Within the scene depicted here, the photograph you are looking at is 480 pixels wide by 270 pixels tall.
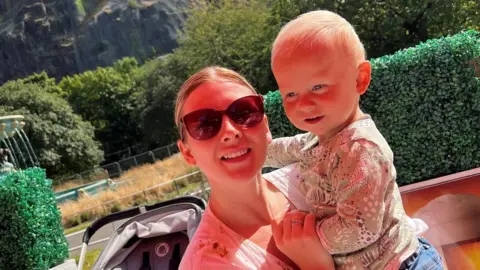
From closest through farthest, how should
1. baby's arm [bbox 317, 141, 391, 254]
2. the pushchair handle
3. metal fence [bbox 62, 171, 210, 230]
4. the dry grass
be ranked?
baby's arm [bbox 317, 141, 391, 254] < the pushchair handle < metal fence [bbox 62, 171, 210, 230] < the dry grass

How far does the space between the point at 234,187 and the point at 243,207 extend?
4.4 inches

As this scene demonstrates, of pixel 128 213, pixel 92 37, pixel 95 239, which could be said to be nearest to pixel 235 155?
pixel 128 213

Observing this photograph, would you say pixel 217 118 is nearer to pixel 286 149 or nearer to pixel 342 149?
pixel 286 149

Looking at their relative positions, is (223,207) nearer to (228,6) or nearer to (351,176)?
(351,176)

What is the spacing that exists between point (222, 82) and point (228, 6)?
2863 centimetres

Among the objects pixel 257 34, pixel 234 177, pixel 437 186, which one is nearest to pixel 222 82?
pixel 234 177

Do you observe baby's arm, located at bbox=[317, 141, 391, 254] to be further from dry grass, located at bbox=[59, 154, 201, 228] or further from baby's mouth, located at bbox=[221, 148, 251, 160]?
dry grass, located at bbox=[59, 154, 201, 228]

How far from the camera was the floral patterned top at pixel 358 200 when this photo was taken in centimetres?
154

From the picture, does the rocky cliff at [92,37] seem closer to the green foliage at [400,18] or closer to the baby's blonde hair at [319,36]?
the green foliage at [400,18]

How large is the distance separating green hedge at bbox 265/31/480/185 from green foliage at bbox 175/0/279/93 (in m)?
14.8

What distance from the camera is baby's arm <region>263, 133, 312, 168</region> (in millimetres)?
2105

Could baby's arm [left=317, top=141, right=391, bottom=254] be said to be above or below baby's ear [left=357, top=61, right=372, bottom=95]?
below

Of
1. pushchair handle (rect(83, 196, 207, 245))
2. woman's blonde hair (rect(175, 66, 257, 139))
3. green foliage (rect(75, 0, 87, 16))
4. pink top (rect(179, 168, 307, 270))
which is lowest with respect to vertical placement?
pushchair handle (rect(83, 196, 207, 245))

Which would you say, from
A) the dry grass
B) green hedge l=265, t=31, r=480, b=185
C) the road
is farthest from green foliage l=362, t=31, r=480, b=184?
the dry grass
